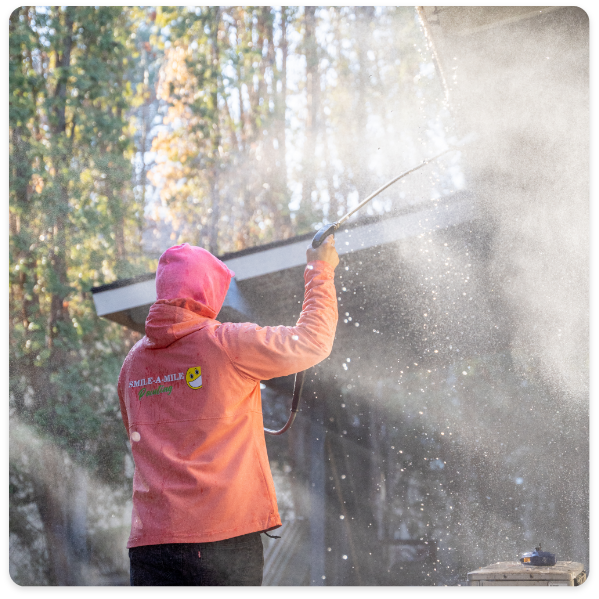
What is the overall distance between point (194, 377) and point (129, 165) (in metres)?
Answer: 9.75

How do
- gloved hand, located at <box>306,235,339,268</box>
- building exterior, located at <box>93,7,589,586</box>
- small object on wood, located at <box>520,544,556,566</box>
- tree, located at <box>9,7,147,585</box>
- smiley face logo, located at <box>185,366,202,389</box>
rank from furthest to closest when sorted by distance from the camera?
1. tree, located at <box>9,7,147,585</box>
2. building exterior, located at <box>93,7,589,586</box>
3. small object on wood, located at <box>520,544,556,566</box>
4. gloved hand, located at <box>306,235,339,268</box>
5. smiley face logo, located at <box>185,366,202,389</box>

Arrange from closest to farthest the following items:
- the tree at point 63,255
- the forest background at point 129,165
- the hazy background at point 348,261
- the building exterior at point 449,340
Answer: the building exterior at point 449,340, the hazy background at point 348,261, the tree at point 63,255, the forest background at point 129,165

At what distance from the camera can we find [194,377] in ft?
6.20

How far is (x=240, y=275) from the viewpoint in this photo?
13.8ft

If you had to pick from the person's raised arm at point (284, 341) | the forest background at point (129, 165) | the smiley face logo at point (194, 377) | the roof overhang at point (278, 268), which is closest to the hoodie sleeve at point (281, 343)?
the person's raised arm at point (284, 341)

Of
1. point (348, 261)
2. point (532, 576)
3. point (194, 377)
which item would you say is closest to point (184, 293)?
point (194, 377)

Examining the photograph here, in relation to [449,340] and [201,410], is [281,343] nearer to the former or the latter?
[201,410]

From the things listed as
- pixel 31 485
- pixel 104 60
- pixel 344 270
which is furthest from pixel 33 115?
pixel 344 270

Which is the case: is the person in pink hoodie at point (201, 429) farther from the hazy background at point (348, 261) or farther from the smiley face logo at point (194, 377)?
the hazy background at point (348, 261)

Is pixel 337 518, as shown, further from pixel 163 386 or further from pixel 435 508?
pixel 163 386

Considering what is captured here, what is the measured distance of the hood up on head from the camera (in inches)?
76.9

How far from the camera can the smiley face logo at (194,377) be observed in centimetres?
188

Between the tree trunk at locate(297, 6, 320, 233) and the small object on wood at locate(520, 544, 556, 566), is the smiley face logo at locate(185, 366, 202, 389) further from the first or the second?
the tree trunk at locate(297, 6, 320, 233)

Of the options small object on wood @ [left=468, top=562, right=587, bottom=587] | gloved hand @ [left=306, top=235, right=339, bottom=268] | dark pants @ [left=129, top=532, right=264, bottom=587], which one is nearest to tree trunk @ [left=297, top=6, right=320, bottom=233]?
small object on wood @ [left=468, top=562, right=587, bottom=587]
